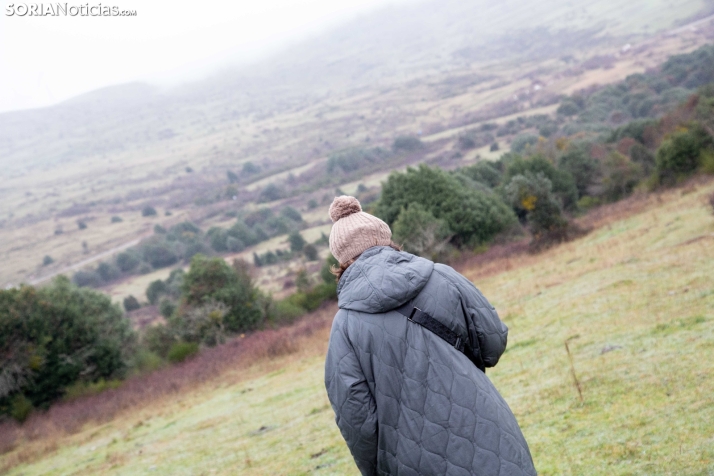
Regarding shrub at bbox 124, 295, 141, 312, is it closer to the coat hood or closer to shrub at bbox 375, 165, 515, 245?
shrub at bbox 375, 165, 515, 245

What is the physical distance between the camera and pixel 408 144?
157000 millimetres

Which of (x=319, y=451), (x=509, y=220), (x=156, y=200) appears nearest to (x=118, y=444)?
(x=319, y=451)

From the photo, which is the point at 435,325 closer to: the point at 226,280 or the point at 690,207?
the point at 690,207

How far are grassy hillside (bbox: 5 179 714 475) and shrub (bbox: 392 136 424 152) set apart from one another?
13178 cm

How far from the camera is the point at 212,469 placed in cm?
1030

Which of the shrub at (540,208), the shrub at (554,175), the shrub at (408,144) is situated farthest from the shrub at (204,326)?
the shrub at (408,144)

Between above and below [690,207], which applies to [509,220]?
below

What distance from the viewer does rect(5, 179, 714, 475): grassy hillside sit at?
243 inches

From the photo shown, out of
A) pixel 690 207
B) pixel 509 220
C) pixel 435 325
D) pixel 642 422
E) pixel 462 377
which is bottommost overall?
pixel 509 220

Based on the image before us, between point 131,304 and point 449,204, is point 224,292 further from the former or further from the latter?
point 131,304

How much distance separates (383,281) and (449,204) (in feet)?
129

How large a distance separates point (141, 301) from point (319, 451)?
80.2 m

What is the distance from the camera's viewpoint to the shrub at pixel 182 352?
31.7 m

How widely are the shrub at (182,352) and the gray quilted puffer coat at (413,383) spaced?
30.1 meters
